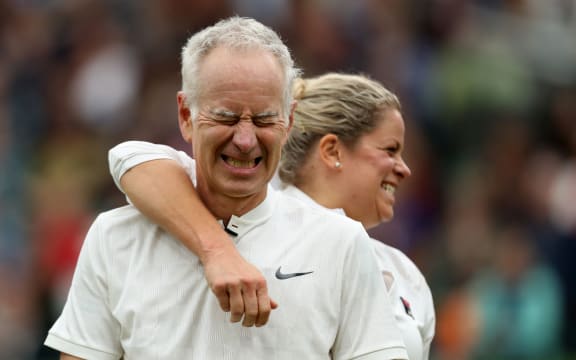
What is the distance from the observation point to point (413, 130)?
9586 mm

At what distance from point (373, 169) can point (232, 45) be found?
3.32 feet

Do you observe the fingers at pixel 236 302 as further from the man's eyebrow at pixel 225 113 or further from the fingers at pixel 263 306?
the man's eyebrow at pixel 225 113

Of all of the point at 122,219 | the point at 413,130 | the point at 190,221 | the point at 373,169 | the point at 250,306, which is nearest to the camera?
the point at 250,306

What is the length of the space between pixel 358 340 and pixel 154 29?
7699 millimetres

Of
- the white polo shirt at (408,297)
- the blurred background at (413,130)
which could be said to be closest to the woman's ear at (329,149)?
the white polo shirt at (408,297)

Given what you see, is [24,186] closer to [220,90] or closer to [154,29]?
[154,29]

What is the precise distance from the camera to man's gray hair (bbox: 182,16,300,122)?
11.1 feet

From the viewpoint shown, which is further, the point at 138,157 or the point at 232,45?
the point at 138,157

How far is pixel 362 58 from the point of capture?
1012 cm

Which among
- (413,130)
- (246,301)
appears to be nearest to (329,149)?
(246,301)

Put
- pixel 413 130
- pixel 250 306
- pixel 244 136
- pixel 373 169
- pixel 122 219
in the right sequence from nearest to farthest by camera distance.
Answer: pixel 250 306, pixel 244 136, pixel 122 219, pixel 373 169, pixel 413 130

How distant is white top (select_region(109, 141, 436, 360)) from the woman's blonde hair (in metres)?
0.11

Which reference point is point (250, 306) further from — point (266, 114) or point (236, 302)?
point (266, 114)

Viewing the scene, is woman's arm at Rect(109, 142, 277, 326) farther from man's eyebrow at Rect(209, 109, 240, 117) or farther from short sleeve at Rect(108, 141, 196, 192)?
man's eyebrow at Rect(209, 109, 240, 117)
